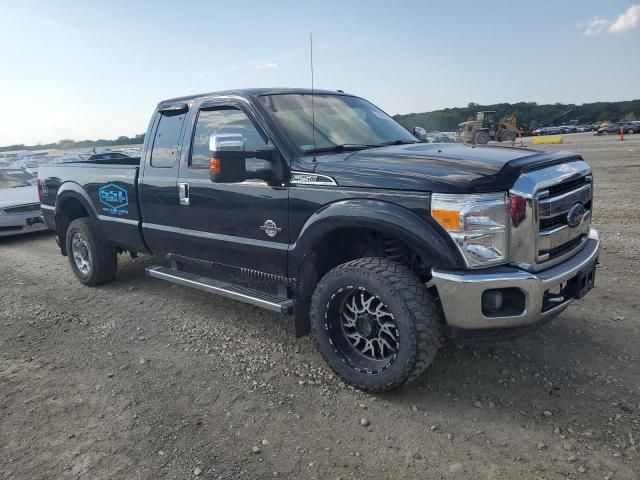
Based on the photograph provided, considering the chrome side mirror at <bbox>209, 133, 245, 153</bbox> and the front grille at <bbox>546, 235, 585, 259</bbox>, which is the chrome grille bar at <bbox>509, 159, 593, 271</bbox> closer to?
the front grille at <bbox>546, 235, 585, 259</bbox>

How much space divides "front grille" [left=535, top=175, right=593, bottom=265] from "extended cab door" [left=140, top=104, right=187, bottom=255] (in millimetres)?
2957

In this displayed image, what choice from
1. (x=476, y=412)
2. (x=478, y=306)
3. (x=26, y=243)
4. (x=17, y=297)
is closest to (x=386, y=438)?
(x=476, y=412)

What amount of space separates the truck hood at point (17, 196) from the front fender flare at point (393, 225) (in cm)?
793

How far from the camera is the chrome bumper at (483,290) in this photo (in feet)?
9.82

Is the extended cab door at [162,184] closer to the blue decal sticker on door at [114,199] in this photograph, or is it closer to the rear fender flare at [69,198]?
the blue decal sticker on door at [114,199]

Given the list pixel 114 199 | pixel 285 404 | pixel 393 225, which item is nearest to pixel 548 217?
pixel 393 225

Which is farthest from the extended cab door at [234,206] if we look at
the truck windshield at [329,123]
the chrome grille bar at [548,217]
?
the chrome grille bar at [548,217]

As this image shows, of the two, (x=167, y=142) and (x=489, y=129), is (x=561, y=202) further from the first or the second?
(x=489, y=129)

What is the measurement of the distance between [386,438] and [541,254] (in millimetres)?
1411

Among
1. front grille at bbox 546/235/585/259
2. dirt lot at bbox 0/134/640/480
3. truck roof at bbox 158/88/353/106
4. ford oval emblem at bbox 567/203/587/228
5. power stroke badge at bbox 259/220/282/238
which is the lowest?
dirt lot at bbox 0/134/640/480

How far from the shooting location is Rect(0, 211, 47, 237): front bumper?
30.5 ft

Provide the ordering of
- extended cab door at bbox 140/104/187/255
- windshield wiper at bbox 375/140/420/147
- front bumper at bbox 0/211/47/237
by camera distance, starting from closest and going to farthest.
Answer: windshield wiper at bbox 375/140/420/147 < extended cab door at bbox 140/104/187/255 < front bumper at bbox 0/211/47/237

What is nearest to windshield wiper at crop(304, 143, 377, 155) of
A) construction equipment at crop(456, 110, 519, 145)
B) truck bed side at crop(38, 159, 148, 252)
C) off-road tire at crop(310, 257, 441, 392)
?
off-road tire at crop(310, 257, 441, 392)

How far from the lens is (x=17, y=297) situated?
5910mm
